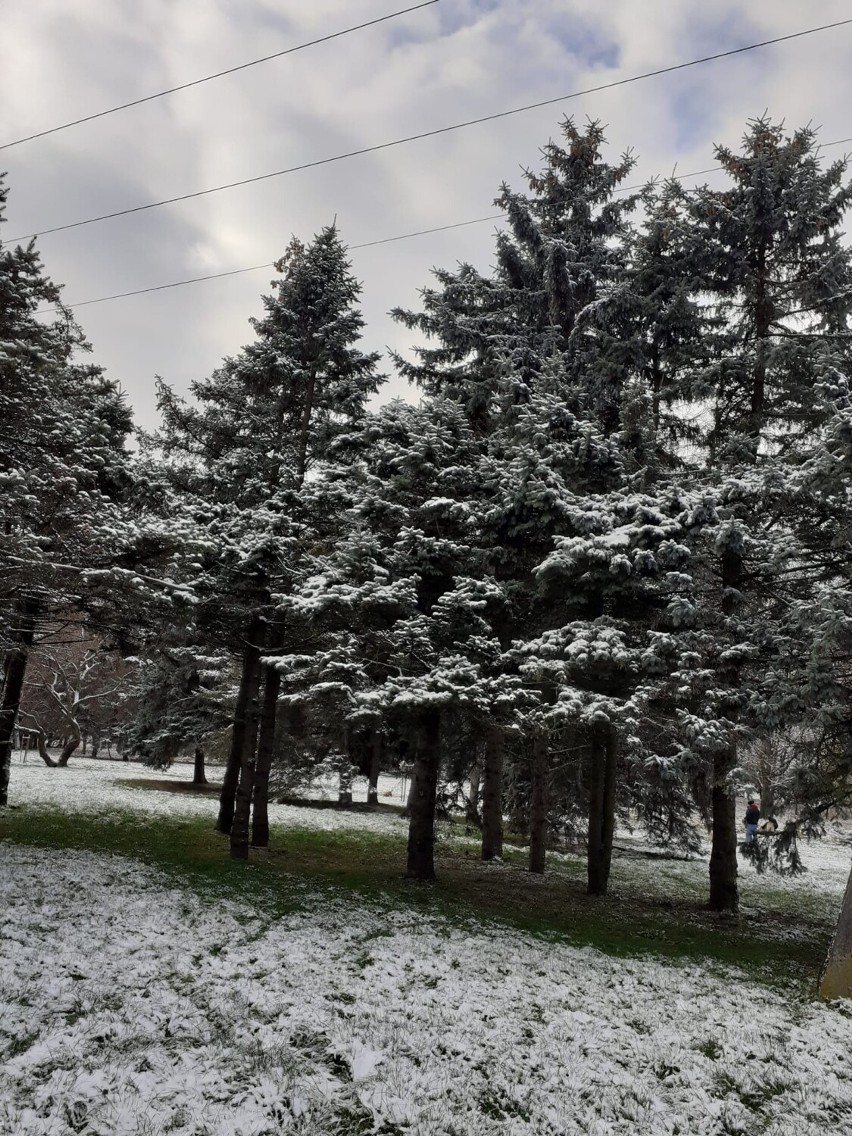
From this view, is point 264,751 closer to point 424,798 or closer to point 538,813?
point 424,798

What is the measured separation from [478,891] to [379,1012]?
22.7 ft

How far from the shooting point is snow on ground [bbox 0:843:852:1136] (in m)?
4.86

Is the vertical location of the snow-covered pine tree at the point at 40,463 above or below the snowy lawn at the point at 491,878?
above

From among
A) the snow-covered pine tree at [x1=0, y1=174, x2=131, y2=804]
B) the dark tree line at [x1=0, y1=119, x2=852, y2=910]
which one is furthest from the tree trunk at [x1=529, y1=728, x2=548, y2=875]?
the snow-covered pine tree at [x1=0, y1=174, x2=131, y2=804]

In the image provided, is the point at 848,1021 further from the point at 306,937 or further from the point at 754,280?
the point at 754,280

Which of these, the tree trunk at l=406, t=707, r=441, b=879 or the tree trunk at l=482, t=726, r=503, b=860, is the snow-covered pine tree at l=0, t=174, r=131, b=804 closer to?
the tree trunk at l=406, t=707, r=441, b=879

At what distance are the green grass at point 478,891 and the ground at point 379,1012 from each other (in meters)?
0.10

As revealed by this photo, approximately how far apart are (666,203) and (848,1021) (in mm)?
14661

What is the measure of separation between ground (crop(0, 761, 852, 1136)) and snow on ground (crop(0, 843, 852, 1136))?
1.0 inches

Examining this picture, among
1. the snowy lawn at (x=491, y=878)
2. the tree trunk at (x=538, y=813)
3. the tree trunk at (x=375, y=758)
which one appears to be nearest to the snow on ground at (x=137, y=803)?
the snowy lawn at (x=491, y=878)

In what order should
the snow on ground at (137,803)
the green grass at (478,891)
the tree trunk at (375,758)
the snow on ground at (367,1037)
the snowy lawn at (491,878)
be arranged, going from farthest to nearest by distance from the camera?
the tree trunk at (375,758) → the snow on ground at (137,803) → the snowy lawn at (491,878) → the green grass at (478,891) → the snow on ground at (367,1037)

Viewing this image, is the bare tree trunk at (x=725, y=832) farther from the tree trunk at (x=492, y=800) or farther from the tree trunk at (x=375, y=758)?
the tree trunk at (x=375, y=758)

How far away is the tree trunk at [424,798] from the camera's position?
12.7 metres

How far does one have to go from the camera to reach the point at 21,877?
9.61m
